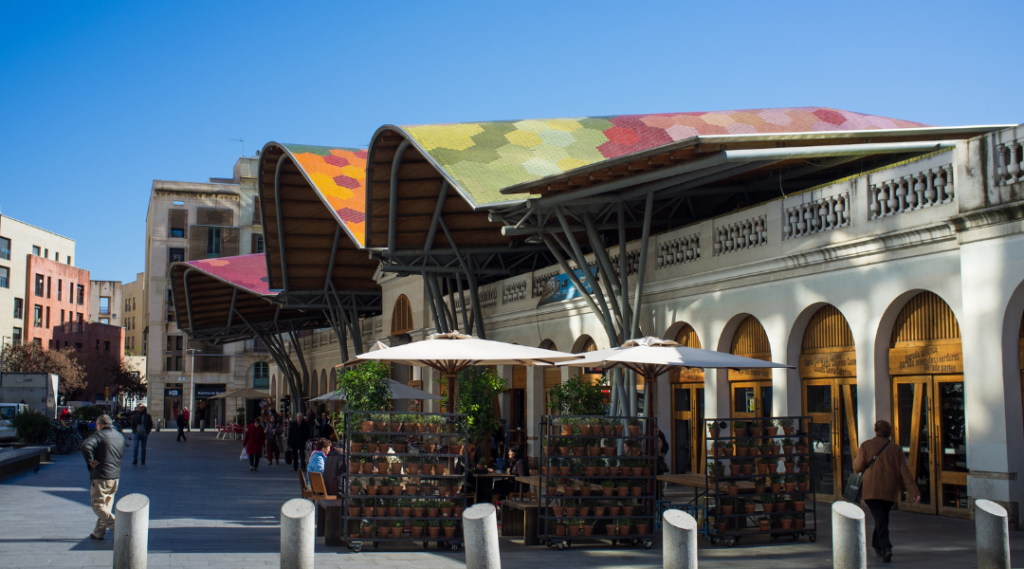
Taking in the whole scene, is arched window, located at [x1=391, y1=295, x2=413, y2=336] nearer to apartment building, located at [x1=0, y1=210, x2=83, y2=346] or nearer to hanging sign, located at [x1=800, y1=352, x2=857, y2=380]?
hanging sign, located at [x1=800, y1=352, x2=857, y2=380]

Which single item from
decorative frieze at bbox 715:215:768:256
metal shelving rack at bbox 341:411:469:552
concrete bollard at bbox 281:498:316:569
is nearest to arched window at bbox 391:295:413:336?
decorative frieze at bbox 715:215:768:256

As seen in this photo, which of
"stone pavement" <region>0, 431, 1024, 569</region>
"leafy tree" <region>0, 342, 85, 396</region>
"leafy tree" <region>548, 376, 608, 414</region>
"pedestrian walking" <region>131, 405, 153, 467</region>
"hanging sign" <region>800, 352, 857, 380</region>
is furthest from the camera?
"leafy tree" <region>0, 342, 85, 396</region>

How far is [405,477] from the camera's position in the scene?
39.6 ft

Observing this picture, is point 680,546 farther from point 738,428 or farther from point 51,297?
point 51,297

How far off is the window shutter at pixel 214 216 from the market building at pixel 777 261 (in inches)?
2559

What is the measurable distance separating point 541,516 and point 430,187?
18.2m

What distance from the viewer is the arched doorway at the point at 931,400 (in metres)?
13.9

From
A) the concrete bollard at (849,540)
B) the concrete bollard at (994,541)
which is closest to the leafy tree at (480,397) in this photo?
the concrete bollard at (849,540)

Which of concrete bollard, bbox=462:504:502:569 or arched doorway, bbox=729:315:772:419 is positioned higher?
arched doorway, bbox=729:315:772:419

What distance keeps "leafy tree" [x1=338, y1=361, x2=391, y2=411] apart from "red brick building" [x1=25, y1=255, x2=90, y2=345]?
67914mm

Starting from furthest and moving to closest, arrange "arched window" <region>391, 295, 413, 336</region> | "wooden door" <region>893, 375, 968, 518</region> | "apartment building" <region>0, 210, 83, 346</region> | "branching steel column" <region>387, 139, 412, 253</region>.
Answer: "apartment building" <region>0, 210, 83, 346</region>
"arched window" <region>391, 295, 413, 336</region>
"branching steel column" <region>387, 139, 412, 253</region>
"wooden door" <region>893, 375, 968, 518</region>

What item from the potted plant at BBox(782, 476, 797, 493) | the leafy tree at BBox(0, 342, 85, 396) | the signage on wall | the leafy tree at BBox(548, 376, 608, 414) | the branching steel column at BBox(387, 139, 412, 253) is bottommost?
the potted plant at BBox(782, 476, 797, 493)

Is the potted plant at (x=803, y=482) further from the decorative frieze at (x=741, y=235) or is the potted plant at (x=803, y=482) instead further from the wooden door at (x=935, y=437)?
the decorative frieze at (x=741, y=235)

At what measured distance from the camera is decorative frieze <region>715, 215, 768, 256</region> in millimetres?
17641
